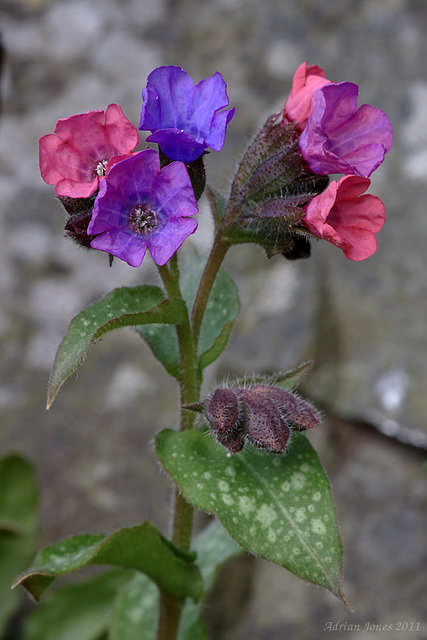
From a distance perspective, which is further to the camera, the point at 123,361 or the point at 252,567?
the point at 123,361

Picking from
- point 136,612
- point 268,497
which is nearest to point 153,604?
point 136,612

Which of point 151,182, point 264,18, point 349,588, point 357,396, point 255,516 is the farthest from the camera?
point 264,18

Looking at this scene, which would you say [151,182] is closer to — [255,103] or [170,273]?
[170,273]

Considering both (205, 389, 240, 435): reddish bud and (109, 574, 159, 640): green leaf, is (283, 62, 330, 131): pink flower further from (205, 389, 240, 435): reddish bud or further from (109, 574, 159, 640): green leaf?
(109, 574, 159, 640): green leaf

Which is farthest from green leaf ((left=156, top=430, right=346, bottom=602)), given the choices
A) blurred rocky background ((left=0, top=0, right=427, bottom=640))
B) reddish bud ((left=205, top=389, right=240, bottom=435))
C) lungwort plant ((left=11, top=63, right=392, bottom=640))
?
blurred rocky background ((left=0, top=0, right=427, bottom=640))

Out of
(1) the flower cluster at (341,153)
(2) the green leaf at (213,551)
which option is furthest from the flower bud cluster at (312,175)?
(2) the green leaf at (213,551)

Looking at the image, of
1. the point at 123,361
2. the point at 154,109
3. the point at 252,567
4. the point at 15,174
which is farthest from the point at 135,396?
the point at 154,109
